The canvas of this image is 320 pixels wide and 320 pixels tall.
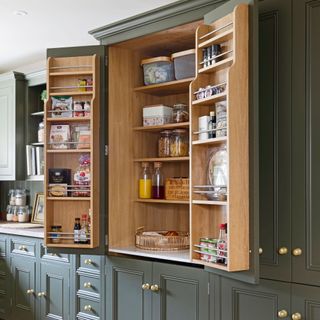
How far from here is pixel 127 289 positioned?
2979 mm

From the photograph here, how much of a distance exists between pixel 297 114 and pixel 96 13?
5.96 feet

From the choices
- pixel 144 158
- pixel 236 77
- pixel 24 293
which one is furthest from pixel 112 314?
pixel 236 77

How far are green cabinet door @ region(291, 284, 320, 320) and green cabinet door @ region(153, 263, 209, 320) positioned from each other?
51 centimetres

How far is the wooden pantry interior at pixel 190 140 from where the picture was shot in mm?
2121

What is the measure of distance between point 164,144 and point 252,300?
1.27 meters

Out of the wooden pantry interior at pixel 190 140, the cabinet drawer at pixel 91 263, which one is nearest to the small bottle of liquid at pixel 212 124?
the wooden pantry interior at pixel 190 140

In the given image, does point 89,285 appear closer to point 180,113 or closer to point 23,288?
point 23,288

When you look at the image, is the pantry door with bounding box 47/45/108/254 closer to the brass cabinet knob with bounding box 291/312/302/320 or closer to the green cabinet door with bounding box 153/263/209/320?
the green cabinet door with bounding box 153/263/209/320

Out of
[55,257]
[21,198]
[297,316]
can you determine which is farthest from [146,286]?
[21,198]

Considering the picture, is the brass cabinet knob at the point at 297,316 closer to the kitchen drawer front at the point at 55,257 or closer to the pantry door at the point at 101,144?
the pantry door at the point at 101,144

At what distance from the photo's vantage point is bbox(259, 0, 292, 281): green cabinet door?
88.9 inches

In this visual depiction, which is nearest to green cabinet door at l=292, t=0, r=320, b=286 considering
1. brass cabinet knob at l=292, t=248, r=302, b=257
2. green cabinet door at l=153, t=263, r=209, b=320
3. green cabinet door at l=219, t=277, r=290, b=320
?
brass cabinet knob at l=292, t=248, r=302, b=257

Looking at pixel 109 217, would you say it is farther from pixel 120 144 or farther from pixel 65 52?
pixel 65 52

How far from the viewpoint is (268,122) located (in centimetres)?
233
